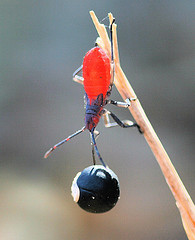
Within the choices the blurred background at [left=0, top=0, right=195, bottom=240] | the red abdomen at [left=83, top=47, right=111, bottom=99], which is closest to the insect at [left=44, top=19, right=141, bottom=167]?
the red abdomen at [left=83, top=47, right=111, bottom=99]

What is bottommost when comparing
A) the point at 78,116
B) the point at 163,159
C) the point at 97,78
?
the point at 78,116

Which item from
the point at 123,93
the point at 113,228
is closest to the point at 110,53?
the point at 123,93

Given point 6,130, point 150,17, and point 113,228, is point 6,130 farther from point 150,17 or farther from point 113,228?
point 150,17

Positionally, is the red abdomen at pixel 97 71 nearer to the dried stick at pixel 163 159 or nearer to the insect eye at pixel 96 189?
the dried stick at pixel 163 159

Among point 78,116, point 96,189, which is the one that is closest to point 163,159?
point 96,189

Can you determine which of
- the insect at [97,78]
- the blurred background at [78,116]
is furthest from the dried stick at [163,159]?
the blurred background at [78,116]

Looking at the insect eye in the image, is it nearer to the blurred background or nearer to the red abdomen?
the red abdomen

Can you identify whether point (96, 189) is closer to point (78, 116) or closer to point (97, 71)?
point (97, 71)

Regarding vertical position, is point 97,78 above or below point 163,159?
above
